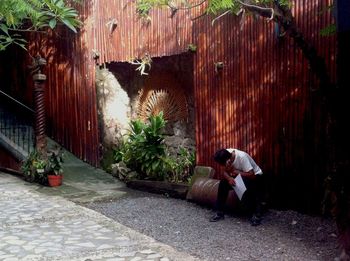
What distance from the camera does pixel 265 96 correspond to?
7.27m

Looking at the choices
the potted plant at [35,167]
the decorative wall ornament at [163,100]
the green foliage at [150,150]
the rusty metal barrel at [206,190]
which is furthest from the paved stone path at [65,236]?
the decorative wall ornament at [163,100]

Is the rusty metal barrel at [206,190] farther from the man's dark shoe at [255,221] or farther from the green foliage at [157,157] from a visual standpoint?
the green foliage at [157,157]

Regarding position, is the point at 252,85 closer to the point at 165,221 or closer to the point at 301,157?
the point at 301,157

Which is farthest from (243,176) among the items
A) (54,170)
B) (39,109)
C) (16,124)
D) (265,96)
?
(16,124)

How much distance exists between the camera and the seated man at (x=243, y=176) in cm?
686

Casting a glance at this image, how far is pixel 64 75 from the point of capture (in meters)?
12.2

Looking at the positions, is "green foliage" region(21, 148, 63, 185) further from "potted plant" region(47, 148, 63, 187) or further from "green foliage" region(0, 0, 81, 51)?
"green foliage" region(0, 0, 81, 51)

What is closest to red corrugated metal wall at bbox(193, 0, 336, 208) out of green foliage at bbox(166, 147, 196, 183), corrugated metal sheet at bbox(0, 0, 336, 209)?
corrugated metal sheet at bbox(0, 0, 336, 209)

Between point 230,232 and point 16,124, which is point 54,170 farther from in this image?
point 230,232

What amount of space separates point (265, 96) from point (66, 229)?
11.2ft

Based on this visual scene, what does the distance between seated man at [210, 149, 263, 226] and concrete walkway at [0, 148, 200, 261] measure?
147 cm

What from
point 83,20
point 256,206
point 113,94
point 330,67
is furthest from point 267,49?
point 83,20

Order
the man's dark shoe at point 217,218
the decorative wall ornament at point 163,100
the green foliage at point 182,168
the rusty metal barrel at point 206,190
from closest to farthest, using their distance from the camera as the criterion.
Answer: the man's dark shoe at point 217,218
the rusty metal barrel at point 206,190
the green foliage at point 182,168
the decorative wall ornament at point 163,100

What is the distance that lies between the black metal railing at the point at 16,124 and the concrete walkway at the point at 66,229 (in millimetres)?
1888
